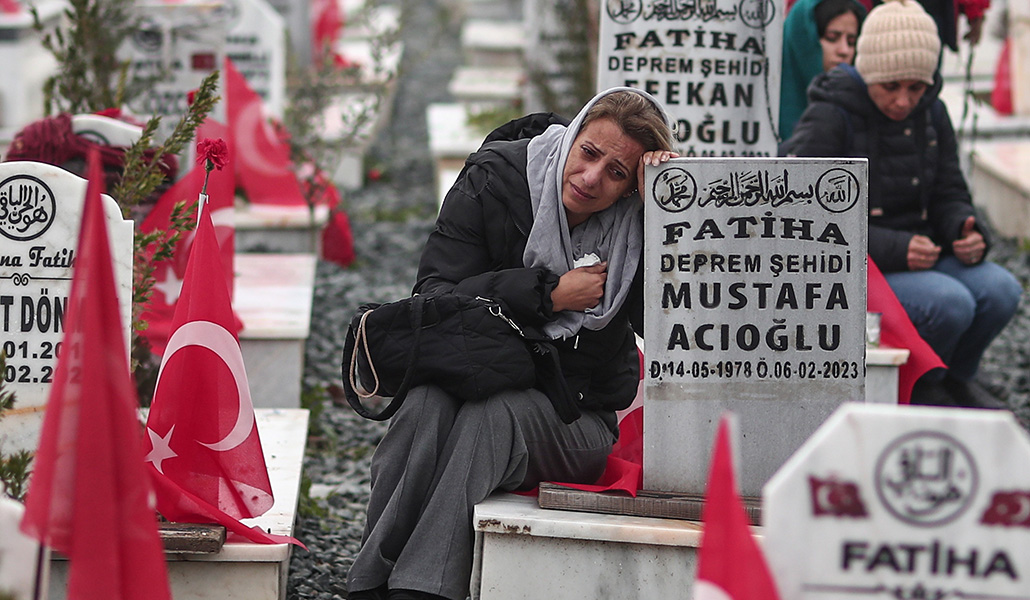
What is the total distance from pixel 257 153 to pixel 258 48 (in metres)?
1.98

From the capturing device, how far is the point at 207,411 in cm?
370

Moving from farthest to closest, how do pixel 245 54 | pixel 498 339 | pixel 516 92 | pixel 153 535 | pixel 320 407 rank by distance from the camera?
pixel 516 92 < pixel 245 54 < pixel 320 407 < pixel 498 339 < pixel 153 535

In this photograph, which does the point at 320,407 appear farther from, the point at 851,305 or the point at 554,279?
the point at 851,305

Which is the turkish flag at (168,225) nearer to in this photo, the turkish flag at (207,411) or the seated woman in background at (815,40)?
the turkish flag at (207,411)

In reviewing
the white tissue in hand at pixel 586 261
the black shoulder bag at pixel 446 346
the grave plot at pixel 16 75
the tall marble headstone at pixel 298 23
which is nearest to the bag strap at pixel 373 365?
the black shoulder bag at pixel 446 346

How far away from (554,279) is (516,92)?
8876 millimetres

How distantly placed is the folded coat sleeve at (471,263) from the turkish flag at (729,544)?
1.28 metres

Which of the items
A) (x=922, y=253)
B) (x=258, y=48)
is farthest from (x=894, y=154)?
(x=258, y=48)

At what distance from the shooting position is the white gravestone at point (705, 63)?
5547mm

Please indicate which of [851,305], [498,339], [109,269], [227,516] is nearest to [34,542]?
[109,269]

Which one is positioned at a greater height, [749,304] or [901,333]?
[749,304]

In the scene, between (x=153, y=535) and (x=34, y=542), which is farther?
(x=153, y=535)

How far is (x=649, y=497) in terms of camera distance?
3.62 metres

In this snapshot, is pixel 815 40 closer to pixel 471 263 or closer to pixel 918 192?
pixel 918 192
